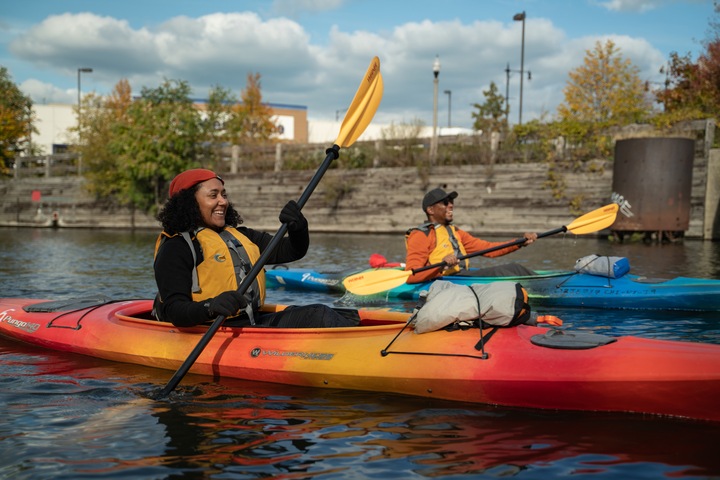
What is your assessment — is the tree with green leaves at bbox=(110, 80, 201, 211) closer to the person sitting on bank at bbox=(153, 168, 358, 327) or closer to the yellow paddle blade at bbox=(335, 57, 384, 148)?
the yellow paddle blade at bbox=(335, 57, 384, 148)

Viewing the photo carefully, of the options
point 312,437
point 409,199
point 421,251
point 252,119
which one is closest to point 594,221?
point 421,251

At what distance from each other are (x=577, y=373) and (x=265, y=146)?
1946 centimetres

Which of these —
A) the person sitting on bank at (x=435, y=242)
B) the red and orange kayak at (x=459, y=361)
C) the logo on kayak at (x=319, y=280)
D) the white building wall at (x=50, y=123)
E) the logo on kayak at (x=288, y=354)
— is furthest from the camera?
the white building wall at (x=50, y=123)

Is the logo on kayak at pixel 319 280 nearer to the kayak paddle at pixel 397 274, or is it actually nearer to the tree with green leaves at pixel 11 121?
the kayak paddle at pixel 397 274

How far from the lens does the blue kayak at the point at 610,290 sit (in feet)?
22.7

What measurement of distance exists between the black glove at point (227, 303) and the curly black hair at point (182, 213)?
55cm

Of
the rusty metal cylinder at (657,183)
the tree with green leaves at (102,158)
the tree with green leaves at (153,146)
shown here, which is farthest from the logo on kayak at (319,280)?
the tree with green leaves at (102,158)

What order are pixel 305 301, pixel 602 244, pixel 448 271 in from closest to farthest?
pixel 448 271 → pixel 305 301 → pixel 602 244

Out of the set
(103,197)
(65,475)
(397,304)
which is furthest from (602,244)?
(103,197)

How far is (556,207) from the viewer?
16.8 m

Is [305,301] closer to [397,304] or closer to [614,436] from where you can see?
[397,304]

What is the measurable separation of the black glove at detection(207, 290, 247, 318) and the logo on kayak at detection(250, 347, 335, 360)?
448 millimetres

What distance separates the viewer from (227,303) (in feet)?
13.9

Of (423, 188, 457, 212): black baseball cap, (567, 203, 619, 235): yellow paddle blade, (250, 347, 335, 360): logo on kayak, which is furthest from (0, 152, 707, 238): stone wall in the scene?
(250, 347, 335, 360): logo on kayak
